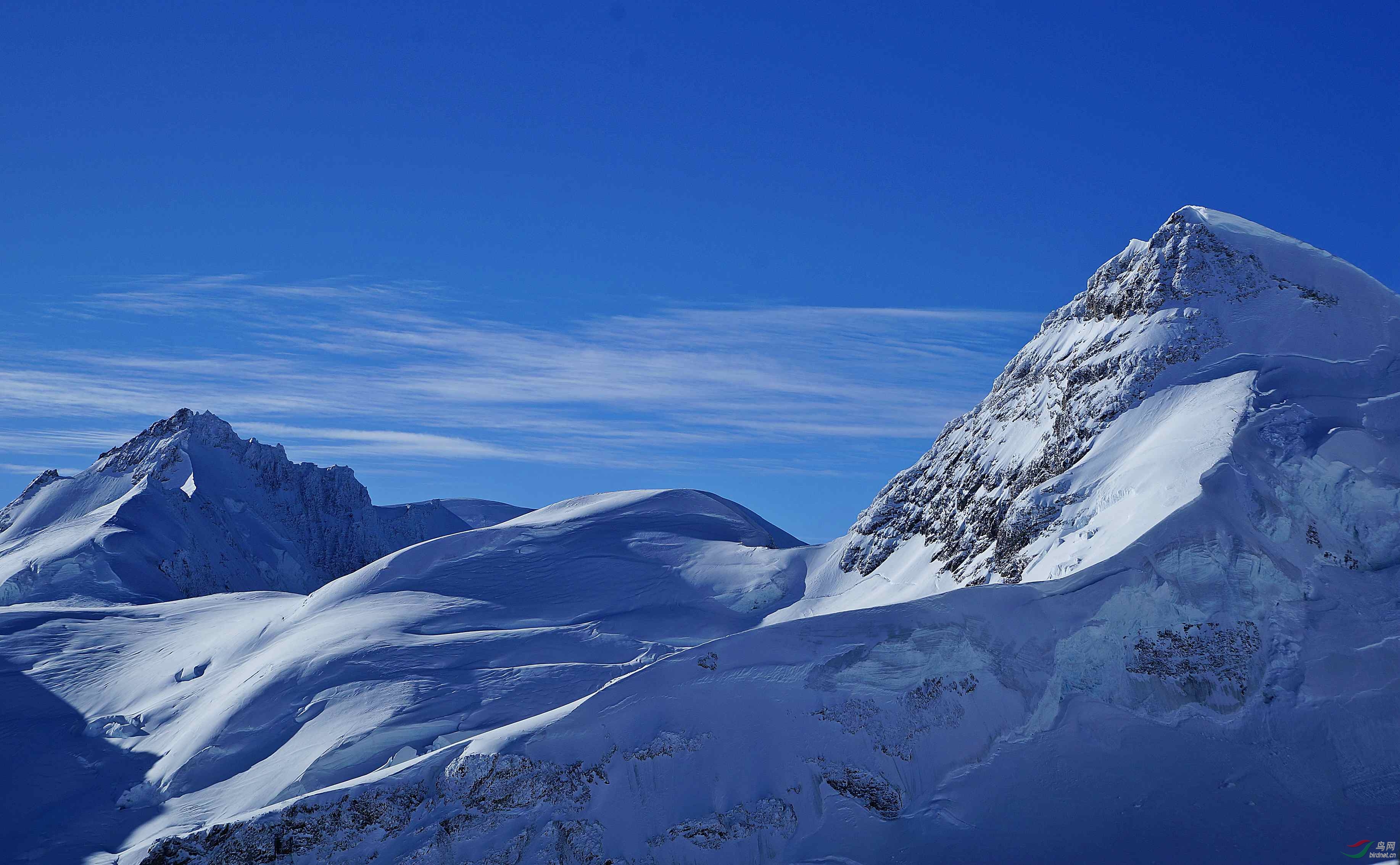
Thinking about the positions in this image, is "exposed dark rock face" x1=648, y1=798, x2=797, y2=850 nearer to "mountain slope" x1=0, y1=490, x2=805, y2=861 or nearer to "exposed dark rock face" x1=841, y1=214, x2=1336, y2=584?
"mountain slope" x1=0, y1=490, x2=805, y2=861

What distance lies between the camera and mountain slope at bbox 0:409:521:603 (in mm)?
52938

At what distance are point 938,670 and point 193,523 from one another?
56.8m

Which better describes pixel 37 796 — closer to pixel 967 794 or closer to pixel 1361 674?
pixel 967 794

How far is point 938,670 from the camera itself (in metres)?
18.6

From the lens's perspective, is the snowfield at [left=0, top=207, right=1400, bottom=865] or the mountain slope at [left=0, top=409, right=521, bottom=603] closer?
the snowfield at [left=0, top=207, right=1400, bottom=865]

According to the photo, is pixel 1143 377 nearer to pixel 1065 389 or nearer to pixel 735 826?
pixel 1065 389

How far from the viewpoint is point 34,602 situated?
47594 millimetres

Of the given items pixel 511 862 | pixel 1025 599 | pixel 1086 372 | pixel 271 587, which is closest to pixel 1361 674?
pixel 1025 599

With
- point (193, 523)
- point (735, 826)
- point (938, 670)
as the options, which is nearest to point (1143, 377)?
point (938, 670)

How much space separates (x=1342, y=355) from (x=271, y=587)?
64526 millimetres

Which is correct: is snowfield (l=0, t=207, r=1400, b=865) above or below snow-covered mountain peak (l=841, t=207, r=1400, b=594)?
below

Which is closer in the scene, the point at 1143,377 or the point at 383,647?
the point at 1143,377

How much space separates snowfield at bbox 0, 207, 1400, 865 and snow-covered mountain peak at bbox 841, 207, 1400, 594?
0.10 m

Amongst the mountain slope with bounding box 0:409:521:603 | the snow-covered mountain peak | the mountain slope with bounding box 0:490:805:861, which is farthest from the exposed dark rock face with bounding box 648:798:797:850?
the mountain slope with bounding box 0:409:521:603
